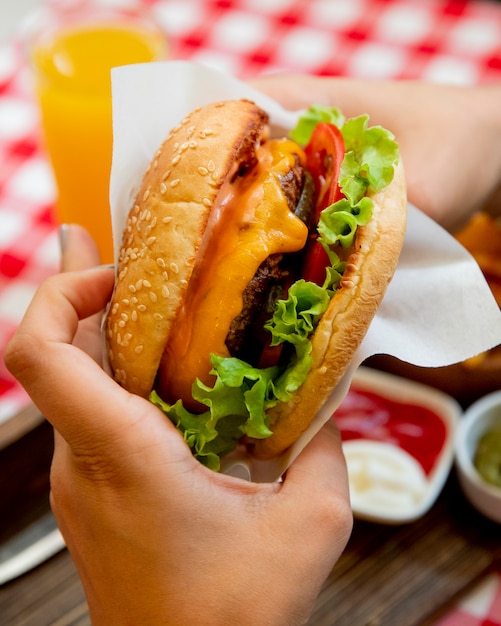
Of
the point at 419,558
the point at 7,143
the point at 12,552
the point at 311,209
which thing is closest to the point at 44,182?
the point at 7,143

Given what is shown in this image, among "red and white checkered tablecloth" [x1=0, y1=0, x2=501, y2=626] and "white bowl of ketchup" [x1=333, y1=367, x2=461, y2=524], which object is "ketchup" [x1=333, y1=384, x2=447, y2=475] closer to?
"white bowl of ketchup" [x1=333, y1=367, x2=461, y2=524]

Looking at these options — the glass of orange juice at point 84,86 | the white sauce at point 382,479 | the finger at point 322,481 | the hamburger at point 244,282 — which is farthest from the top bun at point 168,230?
the glass of orange juice at point 84,86

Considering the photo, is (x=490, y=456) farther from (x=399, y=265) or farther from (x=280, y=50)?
(x=280, y=50)

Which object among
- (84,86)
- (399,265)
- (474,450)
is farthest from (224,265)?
(84,86)

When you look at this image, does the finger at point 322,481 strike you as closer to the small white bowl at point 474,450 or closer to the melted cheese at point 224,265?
the melted cheese at point 224,265

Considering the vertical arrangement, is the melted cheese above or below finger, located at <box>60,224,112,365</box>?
above

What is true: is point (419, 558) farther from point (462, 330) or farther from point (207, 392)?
point (207, 392)

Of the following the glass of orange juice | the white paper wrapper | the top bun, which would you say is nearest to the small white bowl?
the white paper wrapper
